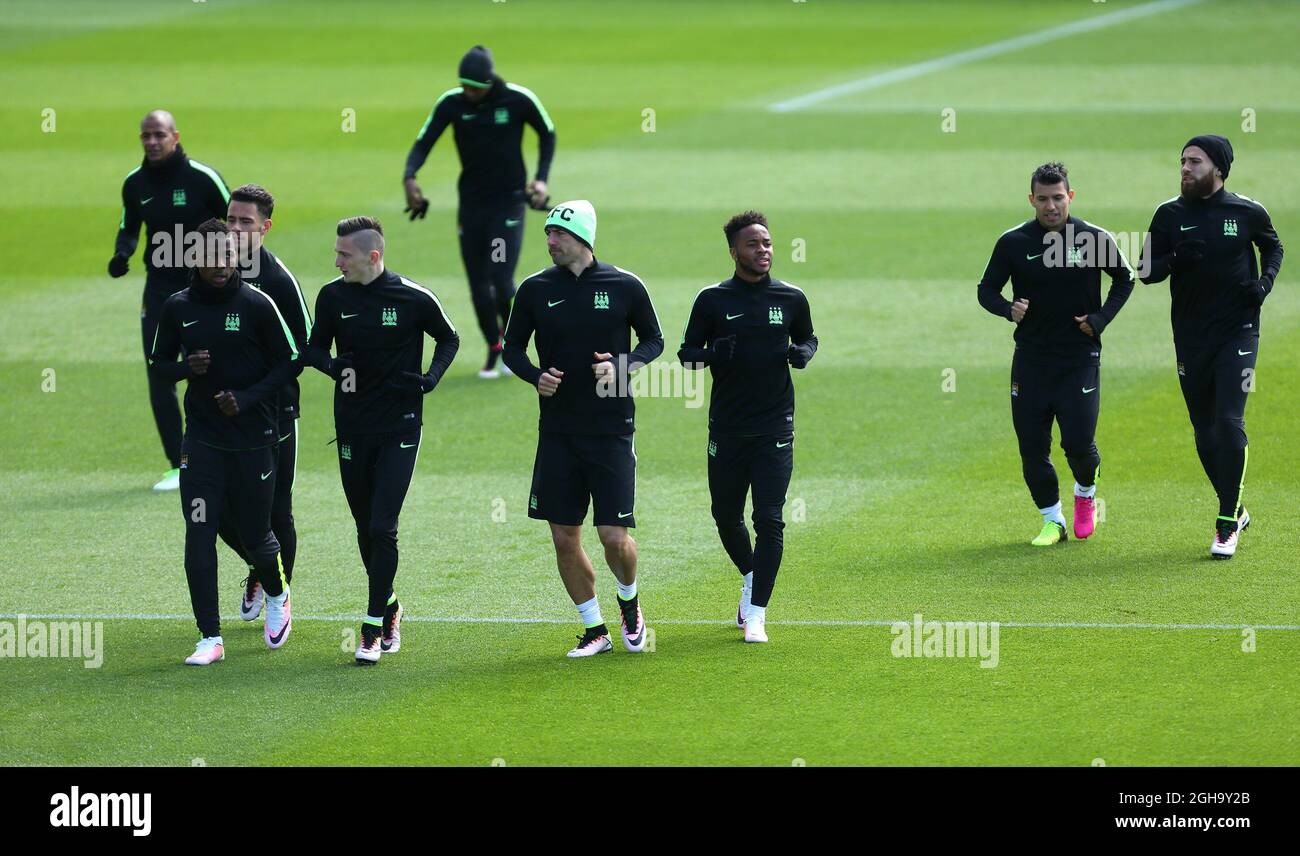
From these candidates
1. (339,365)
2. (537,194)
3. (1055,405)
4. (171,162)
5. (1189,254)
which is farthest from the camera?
(537,194)

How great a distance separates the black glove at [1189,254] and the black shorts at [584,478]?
3.76 meters

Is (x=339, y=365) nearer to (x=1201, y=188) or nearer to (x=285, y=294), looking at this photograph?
(x=285, y=294)

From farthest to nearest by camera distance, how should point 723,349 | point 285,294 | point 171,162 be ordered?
point 171,162, point 285,294, point 723,349

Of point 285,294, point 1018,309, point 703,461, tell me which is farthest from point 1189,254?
point 285,294

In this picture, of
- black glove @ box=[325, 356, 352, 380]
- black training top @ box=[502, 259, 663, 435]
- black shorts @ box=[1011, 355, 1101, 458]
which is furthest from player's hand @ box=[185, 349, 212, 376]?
black shorts @ box=[1011, 355, 1101, 458]

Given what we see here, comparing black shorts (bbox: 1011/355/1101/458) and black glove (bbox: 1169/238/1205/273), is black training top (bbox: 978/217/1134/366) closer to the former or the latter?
black shorts (bbox: 1011/355/1101/458)

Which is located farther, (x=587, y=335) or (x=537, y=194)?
(x=537, y=194)

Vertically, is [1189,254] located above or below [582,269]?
above

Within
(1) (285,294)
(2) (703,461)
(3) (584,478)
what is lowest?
(2) (703,461)

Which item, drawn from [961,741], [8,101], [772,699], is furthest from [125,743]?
[8,101]

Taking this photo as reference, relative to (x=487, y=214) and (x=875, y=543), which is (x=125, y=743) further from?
(x=487, y=214)

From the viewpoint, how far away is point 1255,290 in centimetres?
996

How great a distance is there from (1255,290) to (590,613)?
4.47 m

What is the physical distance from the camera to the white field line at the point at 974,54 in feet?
82.0
